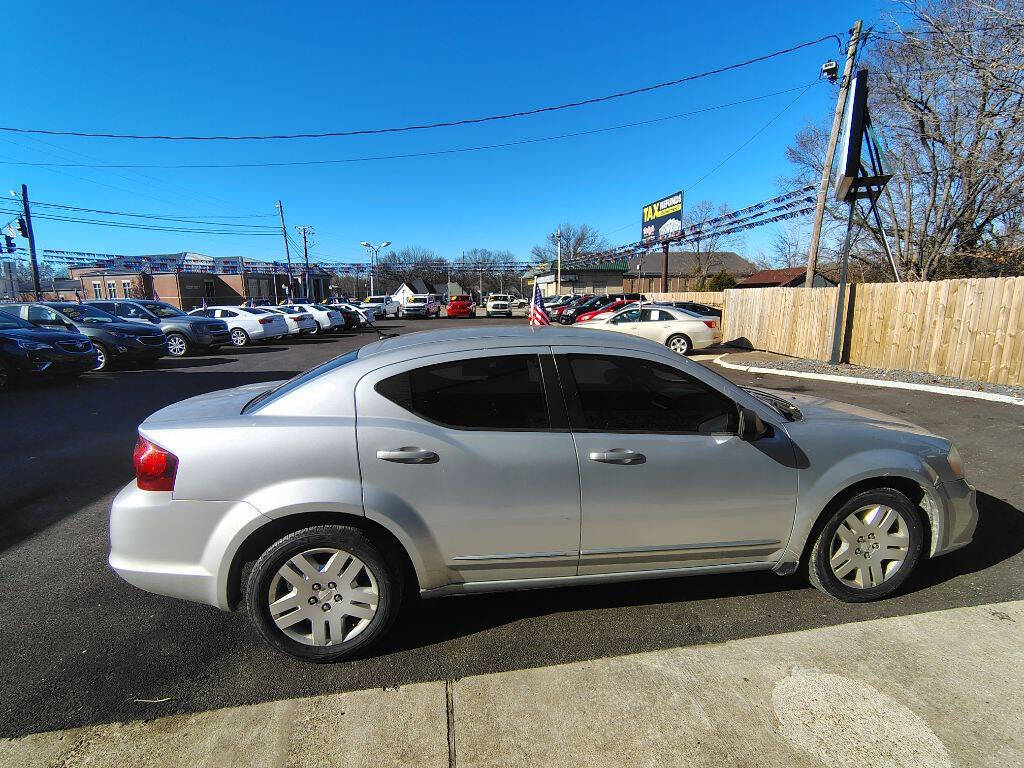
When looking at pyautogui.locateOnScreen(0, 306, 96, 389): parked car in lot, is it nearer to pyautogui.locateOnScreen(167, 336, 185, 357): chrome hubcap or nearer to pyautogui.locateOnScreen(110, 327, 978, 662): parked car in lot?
pyautogui.locateOnScreen(167, 336, 185, 357): chrome hubcap

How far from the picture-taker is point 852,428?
2811 millimetres

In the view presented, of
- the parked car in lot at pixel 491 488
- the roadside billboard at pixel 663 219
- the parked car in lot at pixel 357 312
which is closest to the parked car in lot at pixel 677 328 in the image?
the parked car in lot at pixel 491 488

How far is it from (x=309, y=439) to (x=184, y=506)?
633 millimetres

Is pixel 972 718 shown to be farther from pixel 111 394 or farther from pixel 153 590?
pixel 111 394

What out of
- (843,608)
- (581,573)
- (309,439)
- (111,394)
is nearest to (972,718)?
(843,608)

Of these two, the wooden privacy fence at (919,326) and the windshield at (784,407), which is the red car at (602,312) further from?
the windshield at (784,407)

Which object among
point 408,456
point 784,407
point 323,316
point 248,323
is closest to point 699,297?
point 323,316

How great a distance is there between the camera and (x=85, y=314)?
1332 cm

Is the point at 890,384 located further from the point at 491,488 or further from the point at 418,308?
the point at 418,308

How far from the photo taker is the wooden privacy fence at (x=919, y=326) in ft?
28.9

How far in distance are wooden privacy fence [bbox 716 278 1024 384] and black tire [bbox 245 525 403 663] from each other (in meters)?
11.2

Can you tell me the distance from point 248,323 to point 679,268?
7072 centimetres

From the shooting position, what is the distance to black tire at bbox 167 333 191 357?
49.4ft

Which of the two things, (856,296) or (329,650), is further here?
(856,296)
